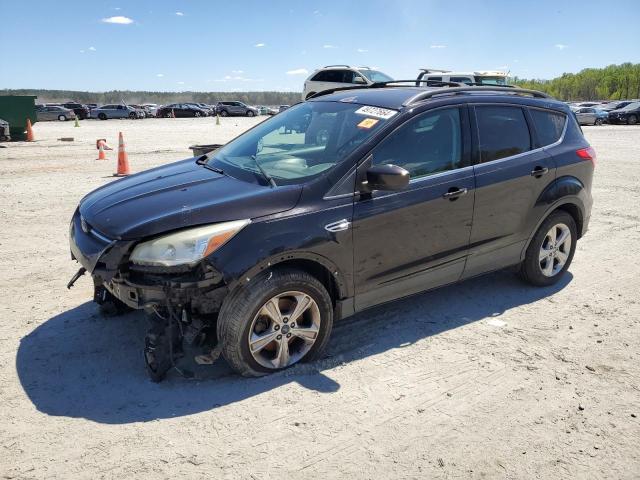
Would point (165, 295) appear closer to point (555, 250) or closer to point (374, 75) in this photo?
point (555, 250)

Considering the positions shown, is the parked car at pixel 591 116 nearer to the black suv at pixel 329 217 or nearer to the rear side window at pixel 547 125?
the rear side window at pixel 547 125

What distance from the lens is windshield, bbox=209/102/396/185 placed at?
3820mm

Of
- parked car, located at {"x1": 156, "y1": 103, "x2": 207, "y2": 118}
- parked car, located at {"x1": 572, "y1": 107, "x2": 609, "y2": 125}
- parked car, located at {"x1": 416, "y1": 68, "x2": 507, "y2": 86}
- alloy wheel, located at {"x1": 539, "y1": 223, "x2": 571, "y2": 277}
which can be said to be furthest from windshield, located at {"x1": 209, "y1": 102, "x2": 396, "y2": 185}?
parked car, located at {"x1": 156, "y1": 103, "x2": 207, "y2": 118}

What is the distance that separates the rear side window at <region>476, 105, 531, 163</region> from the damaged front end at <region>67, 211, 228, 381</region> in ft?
8.21

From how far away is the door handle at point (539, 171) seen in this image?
4680 mm

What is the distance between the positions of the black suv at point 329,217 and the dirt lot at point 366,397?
31 centimetres

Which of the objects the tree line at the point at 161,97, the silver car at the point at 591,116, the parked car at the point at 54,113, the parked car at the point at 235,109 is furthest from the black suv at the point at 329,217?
the tree line at the point at 161,97

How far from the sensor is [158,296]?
3.18m

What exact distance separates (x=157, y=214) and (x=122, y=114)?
47.9 m

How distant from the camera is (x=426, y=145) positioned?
13.4 feet

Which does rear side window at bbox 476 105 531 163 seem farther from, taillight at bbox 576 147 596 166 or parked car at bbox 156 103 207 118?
parked car at bbox 156 103 207 118

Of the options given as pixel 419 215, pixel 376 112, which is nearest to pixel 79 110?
pixel 376 112

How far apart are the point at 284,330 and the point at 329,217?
80 centimetres

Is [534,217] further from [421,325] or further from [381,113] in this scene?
[381,113]
